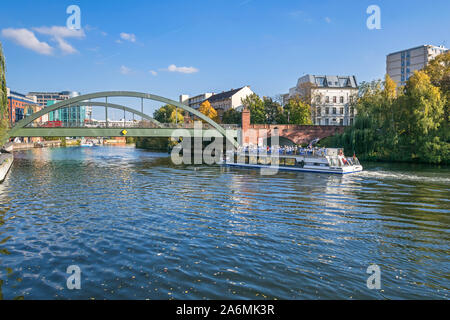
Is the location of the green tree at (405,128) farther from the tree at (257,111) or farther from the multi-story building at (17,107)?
the multi-story building at (17,107)

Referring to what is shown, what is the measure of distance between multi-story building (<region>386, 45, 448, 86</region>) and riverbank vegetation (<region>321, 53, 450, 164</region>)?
2004 inches

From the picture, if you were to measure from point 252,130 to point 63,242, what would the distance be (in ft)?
158

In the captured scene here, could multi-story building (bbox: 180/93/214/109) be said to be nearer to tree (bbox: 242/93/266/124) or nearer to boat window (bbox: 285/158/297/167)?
tree (bbox: 242/93/266/124)

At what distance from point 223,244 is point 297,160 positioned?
1189 inches

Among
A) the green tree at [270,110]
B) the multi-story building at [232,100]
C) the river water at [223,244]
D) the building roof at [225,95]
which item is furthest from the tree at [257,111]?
the river water at [223,244]

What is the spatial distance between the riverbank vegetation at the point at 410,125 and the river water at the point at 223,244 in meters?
27.4

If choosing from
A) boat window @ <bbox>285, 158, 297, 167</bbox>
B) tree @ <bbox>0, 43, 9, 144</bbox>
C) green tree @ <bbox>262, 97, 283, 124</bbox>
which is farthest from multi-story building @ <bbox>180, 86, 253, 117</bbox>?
tree @ <bbox>0, 43, 9, 144</bbox>

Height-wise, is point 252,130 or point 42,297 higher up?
point 252,130

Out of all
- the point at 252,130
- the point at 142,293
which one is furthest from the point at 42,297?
the point at 252,130

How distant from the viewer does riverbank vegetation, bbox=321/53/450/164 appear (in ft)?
154

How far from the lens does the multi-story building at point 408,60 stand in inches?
3912

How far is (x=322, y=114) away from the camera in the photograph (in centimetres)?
8794
